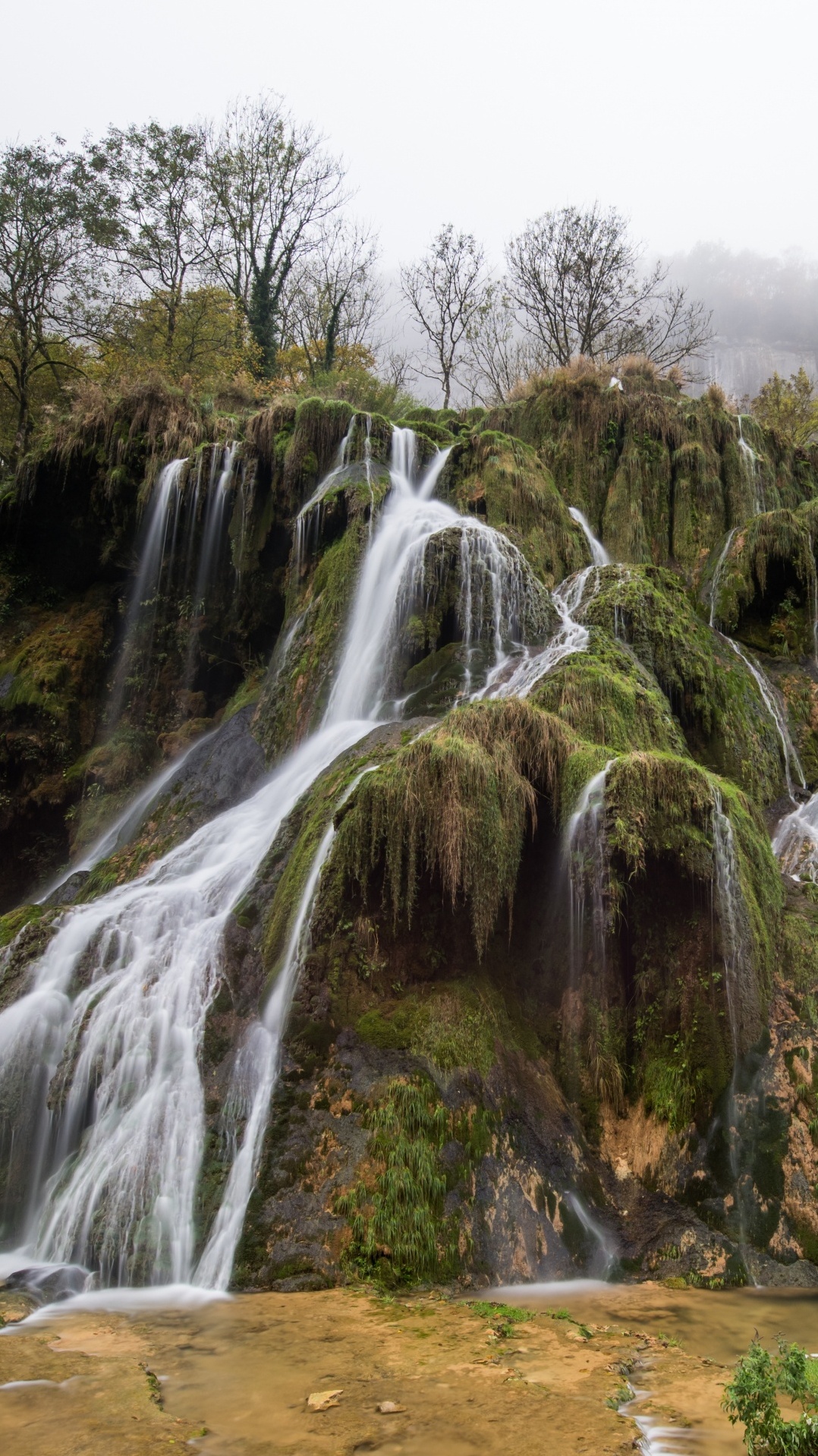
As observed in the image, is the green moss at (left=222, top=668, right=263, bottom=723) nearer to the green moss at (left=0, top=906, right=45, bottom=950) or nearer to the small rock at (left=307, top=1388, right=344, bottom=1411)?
the green moss at (left=0, top=906, right=45, bottom=950)

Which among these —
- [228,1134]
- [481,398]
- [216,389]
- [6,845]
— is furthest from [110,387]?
[481,398]

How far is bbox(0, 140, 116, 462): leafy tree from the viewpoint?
20.8m

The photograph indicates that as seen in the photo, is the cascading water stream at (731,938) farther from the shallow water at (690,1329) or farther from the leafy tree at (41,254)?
the leafy tree at (41,254)

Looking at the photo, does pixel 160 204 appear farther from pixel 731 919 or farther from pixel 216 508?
pixel 731 919

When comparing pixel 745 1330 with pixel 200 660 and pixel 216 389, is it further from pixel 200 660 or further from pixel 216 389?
pixel 216 389

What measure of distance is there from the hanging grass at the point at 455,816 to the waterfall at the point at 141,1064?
71cm

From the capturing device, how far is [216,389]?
20.1 metres

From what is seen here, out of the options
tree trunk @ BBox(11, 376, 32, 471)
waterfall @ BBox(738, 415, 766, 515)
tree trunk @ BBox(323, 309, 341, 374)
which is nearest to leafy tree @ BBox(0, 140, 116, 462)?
tree trunk @ BBox(11, 376, 32, 471)

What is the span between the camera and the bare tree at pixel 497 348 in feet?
103

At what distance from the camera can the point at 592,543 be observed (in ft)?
51.5

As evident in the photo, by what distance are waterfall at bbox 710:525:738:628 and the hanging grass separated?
24.8ft

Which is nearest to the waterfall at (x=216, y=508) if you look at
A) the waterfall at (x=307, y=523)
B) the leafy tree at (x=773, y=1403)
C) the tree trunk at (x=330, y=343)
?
the waterfall at (x=307, y=523)

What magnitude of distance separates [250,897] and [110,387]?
12.2 metres

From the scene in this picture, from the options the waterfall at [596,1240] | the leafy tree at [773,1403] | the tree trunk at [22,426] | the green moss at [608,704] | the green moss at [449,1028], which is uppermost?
the tree trunk at [22,426]
